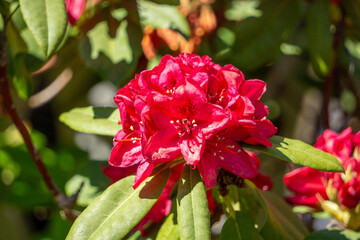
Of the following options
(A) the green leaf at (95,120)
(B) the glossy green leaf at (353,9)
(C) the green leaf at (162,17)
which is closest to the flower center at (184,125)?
(A) the green leaf at (95,120)

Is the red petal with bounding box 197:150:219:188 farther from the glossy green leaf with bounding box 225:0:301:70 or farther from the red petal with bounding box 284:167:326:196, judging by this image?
the glossy green leaf with bounding box 225:0:301:70

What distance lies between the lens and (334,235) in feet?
3.64

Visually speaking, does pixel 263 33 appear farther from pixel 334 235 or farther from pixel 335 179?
pixel 334 235

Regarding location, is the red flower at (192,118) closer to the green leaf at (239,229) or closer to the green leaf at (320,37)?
the green leaf at (239,229)

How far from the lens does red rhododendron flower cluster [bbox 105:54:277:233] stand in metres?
0.85

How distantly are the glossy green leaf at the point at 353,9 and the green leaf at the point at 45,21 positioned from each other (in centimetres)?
101

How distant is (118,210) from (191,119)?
219mm

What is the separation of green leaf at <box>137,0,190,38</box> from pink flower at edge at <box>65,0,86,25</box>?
0.22 metres

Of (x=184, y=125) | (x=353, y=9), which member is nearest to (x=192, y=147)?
(x=184, y=125)

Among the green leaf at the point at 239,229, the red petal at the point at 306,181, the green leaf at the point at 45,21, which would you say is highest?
the green leaf at the point at 45,21

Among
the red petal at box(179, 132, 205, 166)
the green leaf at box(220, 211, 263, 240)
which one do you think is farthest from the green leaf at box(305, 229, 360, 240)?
the red petal at box(179, 132, 205, 166)

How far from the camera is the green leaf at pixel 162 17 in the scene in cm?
144

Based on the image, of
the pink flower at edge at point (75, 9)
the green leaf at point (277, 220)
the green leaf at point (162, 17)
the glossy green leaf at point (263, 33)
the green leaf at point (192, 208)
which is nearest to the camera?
the green leaf at point (192, 208)

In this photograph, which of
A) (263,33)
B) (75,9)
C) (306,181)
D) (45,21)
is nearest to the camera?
(45,21)
